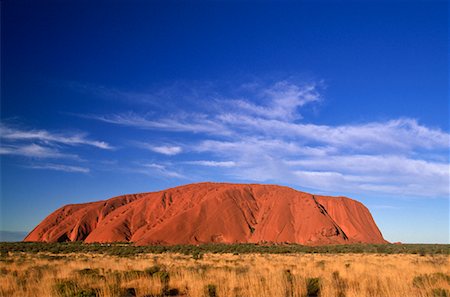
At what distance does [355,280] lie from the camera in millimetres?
11578

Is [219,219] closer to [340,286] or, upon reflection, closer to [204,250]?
[204,250]

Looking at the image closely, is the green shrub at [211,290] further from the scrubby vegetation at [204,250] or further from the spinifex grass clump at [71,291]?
the scrubby vegetation at [204,250]

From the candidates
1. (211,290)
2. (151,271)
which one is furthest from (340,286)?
(151,271)

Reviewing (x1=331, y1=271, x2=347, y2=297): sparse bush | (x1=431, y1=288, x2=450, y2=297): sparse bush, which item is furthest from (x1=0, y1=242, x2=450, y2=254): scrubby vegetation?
(x1=431, y1=288, x2=450, y2=297): sparse bush

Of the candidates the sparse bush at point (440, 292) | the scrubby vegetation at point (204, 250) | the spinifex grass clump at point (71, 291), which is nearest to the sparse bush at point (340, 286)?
the sparse bush at point (440, 292)

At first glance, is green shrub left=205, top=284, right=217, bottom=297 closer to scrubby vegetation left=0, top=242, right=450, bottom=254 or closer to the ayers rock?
scrubby vegetation left=0, top=242, right=450, bottom=254

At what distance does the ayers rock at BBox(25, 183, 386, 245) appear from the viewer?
74.0m

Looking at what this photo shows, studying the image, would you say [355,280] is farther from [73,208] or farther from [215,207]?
[73,208]

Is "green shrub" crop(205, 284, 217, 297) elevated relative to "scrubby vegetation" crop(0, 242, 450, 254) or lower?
elevated

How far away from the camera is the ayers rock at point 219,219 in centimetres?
7404

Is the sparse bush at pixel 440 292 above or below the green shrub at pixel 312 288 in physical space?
above

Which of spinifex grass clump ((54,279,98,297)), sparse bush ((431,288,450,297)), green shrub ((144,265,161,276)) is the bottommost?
green shrub ((144,265,161,276))

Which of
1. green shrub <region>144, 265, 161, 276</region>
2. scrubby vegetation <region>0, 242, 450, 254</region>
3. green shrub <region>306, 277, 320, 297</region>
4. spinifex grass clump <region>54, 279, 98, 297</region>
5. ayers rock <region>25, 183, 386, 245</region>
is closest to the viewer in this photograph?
spinifex grass clump <region>54, 279, 98, 297</region>

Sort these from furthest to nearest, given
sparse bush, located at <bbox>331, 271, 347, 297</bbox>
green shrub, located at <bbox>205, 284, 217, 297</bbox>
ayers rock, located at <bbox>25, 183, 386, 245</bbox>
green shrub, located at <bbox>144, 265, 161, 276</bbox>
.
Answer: ayers rock, located at <bbox>25, 183, 386, 245</bbox> → green shrub, located at <bbox>144, 265, 161, 276</bbox> → sparse bush, located at <bbox>331, 271, 347, 297</bbox> → green shrub, located at <bbox>205, 284, 217, 297</bbox>
